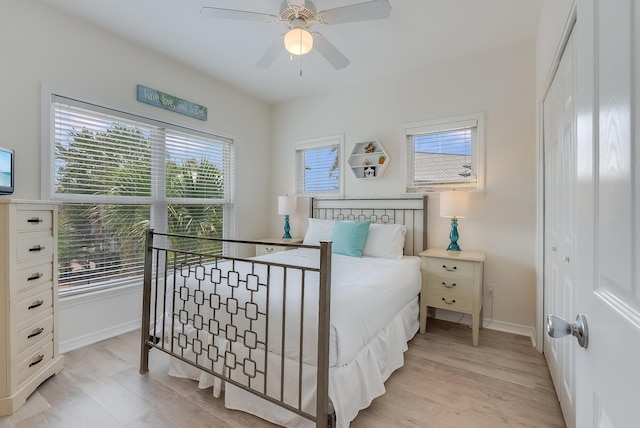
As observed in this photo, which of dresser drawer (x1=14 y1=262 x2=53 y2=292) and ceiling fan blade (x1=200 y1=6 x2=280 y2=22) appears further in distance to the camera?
ceiling fan blade (x1=200 y1=6 x2=280 y2=22)

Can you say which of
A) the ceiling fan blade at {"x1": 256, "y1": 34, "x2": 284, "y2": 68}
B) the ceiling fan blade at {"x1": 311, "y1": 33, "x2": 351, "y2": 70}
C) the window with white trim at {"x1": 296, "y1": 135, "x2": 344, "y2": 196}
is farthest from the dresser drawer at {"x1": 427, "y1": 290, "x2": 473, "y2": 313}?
the ceiling fan blade at {"x1": 256, "y1": 34, "x2": 284, "y2": 68}

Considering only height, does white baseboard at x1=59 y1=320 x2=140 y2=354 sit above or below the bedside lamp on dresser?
below

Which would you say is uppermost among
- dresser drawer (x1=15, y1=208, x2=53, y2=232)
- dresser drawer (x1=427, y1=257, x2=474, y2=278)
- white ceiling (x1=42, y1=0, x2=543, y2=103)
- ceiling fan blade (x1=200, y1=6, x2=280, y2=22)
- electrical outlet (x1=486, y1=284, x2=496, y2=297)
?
white ceiling (x1=42, y1=0, x2=543, y2=103)

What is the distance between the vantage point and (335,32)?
2617mm

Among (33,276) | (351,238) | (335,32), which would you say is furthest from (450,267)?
(33,276)

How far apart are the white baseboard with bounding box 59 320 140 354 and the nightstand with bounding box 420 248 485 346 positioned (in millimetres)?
2804

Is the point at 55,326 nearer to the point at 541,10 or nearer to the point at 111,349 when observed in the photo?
the point at 111,349

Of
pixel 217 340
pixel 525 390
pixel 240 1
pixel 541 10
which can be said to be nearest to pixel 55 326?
pixel 217 340

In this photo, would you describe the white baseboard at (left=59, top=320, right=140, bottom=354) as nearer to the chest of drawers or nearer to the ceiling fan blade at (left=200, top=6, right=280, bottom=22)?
the chest of drawers

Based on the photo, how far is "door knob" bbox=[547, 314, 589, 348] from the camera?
65 centimetres

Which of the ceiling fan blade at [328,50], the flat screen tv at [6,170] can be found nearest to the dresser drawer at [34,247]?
the flat screen tv at [6,170]

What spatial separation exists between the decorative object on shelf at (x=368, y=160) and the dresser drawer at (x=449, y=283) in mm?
1373

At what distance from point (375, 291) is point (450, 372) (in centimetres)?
88

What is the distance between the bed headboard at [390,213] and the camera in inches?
129
